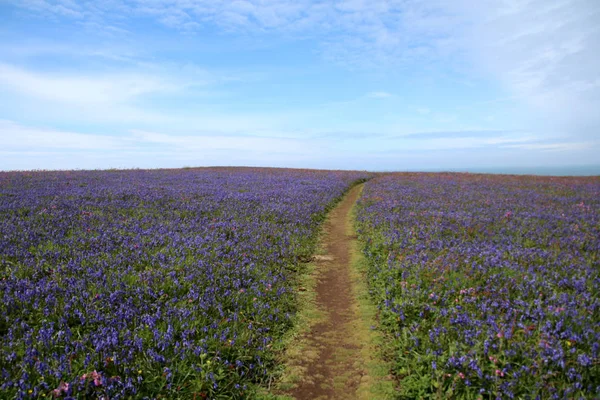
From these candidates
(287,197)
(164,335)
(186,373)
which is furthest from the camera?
(287,197)

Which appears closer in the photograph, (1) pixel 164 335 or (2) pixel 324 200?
(1) pixel 164 335

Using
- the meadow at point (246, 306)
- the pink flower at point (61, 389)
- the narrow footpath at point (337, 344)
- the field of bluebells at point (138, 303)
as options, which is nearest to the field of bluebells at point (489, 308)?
the meadow at point (246, 306)

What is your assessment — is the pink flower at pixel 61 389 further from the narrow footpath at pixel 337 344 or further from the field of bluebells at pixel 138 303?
the narrow footpath at pixel 337 344

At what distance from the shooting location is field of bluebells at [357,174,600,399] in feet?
12.7

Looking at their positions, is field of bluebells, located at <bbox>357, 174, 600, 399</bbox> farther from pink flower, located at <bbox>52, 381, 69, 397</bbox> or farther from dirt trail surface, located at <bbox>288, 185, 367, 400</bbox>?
pink flower, located at <bbox>52, 381, 69, 397</bbox>

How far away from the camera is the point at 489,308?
5184 millimetres

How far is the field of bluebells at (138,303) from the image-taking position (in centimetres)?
385

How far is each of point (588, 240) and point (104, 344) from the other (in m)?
12.1

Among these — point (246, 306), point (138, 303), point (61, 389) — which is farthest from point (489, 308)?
point (61, 389)

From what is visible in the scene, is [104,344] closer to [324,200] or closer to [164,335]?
[164,335]

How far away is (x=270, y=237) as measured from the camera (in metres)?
10.3

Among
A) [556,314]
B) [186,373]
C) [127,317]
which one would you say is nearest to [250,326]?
[186,373]

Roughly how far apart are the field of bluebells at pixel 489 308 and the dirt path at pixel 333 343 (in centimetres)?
56

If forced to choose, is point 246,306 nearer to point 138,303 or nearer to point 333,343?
point 333,343
